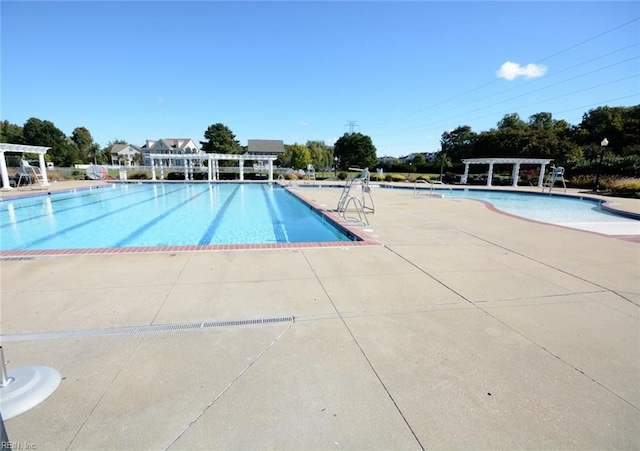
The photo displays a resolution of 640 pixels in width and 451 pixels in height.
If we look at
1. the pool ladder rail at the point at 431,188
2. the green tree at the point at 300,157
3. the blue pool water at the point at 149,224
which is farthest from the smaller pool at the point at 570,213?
the green tree at the point at 300,157

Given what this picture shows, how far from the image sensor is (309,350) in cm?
249

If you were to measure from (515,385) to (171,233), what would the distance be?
30.1 feet

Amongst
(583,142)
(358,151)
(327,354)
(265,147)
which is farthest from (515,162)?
(265,147)

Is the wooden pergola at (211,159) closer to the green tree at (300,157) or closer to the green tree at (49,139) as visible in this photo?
the green tree at (300,157)

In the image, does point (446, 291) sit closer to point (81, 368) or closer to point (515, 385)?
point (515, 385)

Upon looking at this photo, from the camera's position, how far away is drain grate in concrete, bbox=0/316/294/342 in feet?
8.54

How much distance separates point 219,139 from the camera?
179 feet

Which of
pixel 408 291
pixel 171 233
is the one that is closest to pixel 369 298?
pixel 408 291

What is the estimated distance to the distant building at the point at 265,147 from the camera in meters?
65.3

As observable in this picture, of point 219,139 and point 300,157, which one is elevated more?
point 219,139

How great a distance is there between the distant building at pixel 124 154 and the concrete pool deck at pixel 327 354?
270ft

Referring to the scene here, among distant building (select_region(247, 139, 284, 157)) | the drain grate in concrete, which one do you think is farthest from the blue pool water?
distant building (select_region(247, 139, 284, 157))

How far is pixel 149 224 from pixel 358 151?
55.7 meters

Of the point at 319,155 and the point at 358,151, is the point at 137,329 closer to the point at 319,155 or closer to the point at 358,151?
the point at 358,151
